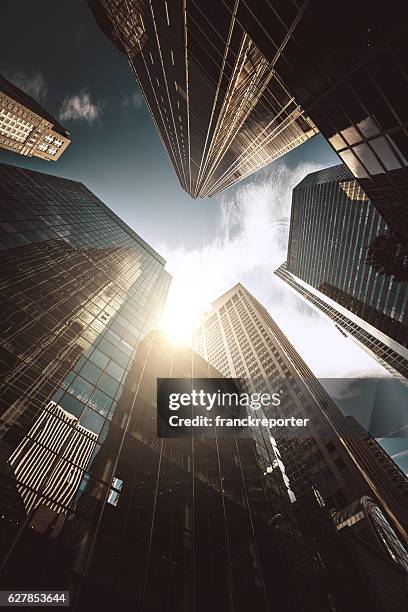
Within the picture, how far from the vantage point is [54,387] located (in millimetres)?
13430

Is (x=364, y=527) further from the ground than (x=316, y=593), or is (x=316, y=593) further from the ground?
(x=364, y=527)

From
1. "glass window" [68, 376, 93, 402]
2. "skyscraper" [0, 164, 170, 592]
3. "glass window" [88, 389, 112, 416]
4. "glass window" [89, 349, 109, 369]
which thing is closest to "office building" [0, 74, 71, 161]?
"skyscraper" [0, 164, 170, 592]

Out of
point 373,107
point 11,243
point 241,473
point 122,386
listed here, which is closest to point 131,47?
point 11,243

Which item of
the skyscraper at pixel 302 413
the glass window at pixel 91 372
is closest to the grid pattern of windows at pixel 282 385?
the skyscraper at pixel 302 413

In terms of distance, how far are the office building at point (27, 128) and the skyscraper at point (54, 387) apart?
75656 millimetres

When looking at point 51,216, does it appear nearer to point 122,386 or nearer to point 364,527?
point 122,386

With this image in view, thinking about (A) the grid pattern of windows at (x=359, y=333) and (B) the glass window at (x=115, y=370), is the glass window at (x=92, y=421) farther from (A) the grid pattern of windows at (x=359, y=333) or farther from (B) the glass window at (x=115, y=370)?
(A) the grid pattern of windows at (x=359, y=333)

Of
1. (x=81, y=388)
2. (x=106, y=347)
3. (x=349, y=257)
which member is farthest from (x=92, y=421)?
(x=349, y=257)

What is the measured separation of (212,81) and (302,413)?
243ft

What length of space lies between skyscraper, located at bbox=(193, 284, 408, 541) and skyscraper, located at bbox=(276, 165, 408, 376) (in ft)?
86.8

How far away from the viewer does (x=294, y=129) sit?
144 ft

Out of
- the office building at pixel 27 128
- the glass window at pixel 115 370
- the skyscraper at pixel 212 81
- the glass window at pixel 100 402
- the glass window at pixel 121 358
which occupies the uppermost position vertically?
the office building at pixel 27 128

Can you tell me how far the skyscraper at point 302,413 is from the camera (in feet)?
187

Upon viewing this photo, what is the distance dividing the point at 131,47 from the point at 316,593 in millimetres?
71828
